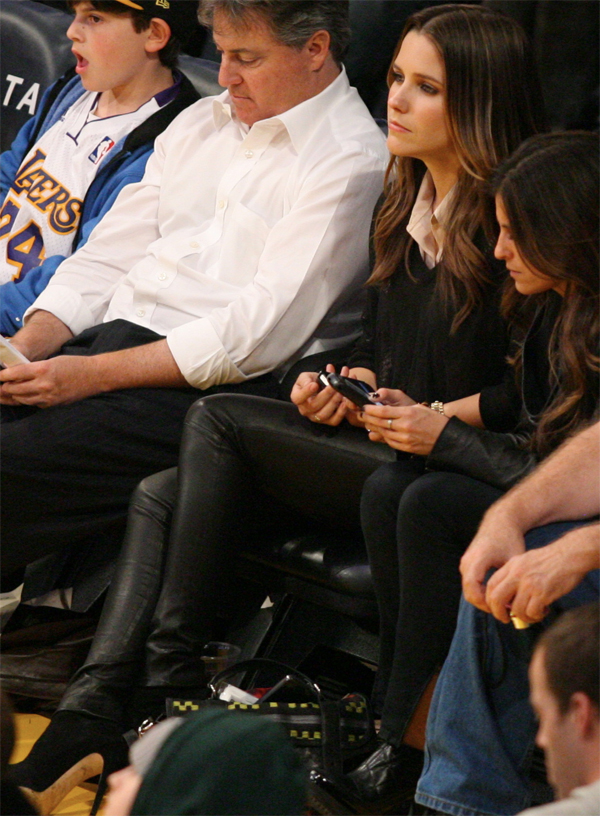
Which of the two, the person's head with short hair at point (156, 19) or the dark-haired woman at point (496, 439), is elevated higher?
the person's head with short hair at point (156, 19)

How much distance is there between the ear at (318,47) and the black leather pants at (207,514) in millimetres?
849

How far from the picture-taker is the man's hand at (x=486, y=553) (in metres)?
1.52

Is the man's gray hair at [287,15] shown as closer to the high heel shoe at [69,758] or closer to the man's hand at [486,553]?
the man's hand at [486,553]

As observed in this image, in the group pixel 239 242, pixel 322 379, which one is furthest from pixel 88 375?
pixel 322 379

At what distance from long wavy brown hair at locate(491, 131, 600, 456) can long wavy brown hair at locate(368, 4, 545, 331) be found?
23 cm

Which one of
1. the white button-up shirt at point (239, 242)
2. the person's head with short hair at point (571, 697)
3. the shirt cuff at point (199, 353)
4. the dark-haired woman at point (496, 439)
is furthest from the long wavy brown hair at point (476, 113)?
the person's head with short hair at point (571, 697)

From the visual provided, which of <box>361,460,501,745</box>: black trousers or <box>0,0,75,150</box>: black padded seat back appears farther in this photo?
<box>0,0,75,150</box>: black padded seat back

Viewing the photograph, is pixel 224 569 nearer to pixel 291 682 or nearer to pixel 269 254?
pixel 291 682

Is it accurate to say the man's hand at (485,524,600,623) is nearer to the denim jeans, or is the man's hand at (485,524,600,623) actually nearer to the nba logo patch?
the denim jeans

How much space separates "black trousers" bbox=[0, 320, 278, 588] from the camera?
7.26ft

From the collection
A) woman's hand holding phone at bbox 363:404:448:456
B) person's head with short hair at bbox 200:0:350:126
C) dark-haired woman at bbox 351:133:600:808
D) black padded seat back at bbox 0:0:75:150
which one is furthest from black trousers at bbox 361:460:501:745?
black padded seat back at bbox 0:0:75:150

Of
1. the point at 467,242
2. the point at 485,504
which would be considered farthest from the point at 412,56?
the point at 485,504

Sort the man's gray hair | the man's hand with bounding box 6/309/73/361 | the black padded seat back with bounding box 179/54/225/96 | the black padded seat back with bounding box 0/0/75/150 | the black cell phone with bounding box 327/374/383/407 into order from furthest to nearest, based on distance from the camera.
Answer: the black padded seat back with bounding box 0/0/75/150 < the black padded seat back with bounding box 179/54/225/96 < the man's hand with bounding box 6/309/73/361 < the man's gray hair < the black cell phone with bounding box 327/374/383/407

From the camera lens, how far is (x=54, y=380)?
2299mm
